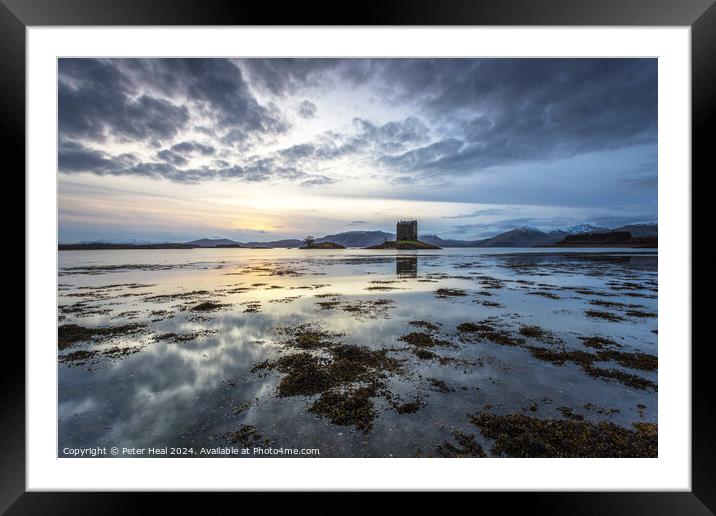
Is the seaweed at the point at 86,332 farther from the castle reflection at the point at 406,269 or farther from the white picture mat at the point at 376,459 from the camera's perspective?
the castle reflection at the point at 406,269

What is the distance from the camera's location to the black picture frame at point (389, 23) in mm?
2516

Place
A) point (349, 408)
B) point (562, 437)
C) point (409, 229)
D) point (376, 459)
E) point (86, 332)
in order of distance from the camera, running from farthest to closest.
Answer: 1. point (409, 229)
2. point (86, 332)
3. point (349, 408)
4. point (562, 437)
5. point (376, 459)

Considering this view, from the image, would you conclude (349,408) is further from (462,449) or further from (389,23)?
(389,23)

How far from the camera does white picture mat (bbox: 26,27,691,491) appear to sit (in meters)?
2.74

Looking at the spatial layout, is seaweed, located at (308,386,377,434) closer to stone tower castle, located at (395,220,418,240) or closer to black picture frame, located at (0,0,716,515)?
black picture frame, located at (0,0,716,515)

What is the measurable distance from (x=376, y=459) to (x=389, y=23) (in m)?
4.55

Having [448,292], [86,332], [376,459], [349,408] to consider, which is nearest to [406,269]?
[448,292]

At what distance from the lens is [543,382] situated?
16.8ft

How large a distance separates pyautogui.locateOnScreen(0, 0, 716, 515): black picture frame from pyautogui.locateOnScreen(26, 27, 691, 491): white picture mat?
12 cm

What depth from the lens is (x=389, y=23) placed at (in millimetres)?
2605

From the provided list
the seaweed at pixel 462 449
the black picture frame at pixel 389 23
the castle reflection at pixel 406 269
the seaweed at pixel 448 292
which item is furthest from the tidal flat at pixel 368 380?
the castle reflection at pixel 406 269

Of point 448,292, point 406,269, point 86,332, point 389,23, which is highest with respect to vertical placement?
point 389,23
